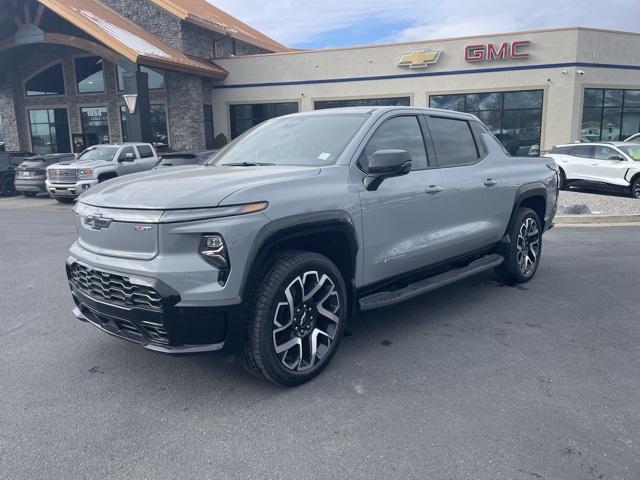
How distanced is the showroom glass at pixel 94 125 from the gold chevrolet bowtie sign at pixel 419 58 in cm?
1485

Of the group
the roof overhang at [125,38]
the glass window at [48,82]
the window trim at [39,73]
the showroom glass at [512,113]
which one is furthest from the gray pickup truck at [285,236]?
the glass window at [48,82]

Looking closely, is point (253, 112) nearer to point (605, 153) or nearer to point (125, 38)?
point (125, 38)

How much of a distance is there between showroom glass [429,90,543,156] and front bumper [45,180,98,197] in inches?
568

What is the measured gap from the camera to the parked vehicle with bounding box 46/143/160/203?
15.0 meters

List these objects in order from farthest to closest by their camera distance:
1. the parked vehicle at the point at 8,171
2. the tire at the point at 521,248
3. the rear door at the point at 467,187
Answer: the parked vehicle at the point at 8,171 → the tire at the point at 521,248 → the rear door at the point at 467,187

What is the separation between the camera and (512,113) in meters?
22.6

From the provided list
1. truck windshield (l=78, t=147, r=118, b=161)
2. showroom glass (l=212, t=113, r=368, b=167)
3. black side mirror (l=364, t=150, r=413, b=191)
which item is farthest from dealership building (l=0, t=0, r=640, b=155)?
Answer: black side mirror (l=364, t=150, r=413, b=191)

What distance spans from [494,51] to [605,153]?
892cm

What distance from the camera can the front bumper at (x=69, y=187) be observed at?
14.8 metres

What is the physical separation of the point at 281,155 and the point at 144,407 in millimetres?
2154

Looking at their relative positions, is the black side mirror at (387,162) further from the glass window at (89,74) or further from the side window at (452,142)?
the glass window at (89,74)

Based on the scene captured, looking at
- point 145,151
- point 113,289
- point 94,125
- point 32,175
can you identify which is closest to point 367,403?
point 113,289

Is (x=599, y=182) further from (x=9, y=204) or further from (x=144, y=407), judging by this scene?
(x=9, y=204)

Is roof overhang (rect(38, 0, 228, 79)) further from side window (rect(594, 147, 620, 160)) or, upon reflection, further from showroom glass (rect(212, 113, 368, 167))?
showroom glass (rect(212, 113, 368, 167))
